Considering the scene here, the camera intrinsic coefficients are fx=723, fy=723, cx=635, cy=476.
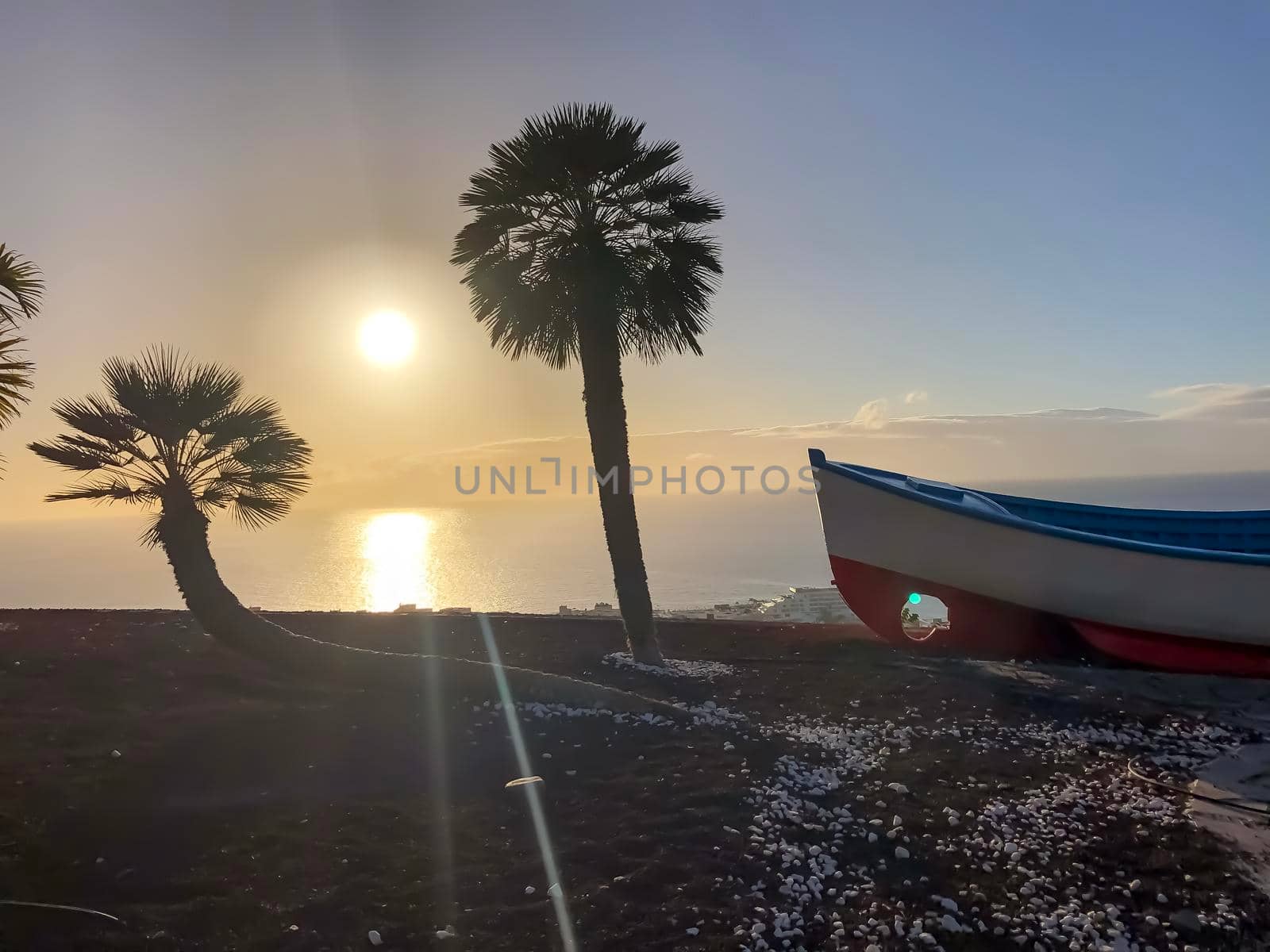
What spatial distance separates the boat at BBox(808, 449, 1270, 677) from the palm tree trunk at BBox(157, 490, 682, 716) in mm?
6360

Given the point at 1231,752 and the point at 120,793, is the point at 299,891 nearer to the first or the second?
the point at 120,793

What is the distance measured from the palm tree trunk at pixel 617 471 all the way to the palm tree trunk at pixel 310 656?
251cm

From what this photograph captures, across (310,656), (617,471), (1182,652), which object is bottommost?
(1182,652)

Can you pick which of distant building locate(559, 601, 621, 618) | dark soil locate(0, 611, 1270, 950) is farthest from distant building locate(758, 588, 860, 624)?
dark soil locate(0, 611, 1270, 950)

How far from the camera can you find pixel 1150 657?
1333 cm

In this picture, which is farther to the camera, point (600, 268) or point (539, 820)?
point (600, 268)

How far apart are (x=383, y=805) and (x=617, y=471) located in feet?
22.2

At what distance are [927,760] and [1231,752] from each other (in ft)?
12.5

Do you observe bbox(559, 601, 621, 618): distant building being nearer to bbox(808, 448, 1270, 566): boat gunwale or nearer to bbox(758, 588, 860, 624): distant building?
bbox(808, 448, 1270, 566): boat gunwale

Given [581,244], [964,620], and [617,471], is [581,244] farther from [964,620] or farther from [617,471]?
[964,620]

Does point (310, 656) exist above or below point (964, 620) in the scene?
above

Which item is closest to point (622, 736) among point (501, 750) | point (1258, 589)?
point (501, 750)

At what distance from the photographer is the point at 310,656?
9906 mm

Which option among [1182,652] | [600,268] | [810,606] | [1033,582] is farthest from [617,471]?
[810,606]
